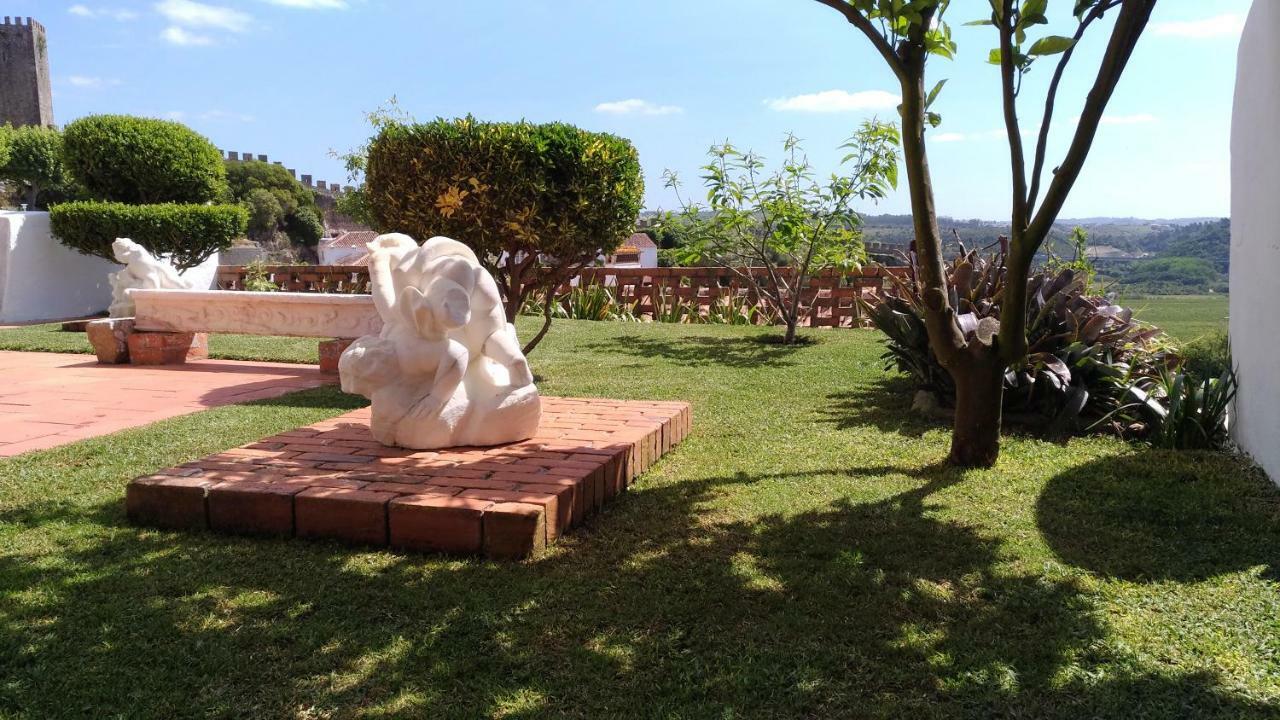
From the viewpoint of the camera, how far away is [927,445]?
15.4 feet

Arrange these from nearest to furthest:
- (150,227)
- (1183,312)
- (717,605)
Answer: (717,605) < (1183,312) < (150,227)

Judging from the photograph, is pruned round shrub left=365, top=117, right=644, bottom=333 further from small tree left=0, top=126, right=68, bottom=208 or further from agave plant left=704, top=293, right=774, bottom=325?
small tree left=0, top=126, right=68, bottom=208

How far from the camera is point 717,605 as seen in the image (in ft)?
8.57

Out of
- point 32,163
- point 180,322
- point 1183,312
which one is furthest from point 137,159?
point 32,163

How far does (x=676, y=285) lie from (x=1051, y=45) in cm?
1001

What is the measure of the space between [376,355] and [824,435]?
2.66 metres

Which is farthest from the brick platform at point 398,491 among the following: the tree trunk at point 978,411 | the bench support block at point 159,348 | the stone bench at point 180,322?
the bench support block at point 159,348

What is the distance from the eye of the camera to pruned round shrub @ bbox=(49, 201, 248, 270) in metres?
11.9

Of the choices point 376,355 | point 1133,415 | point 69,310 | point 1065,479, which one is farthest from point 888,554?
point 69,310

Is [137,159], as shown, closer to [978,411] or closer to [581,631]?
[978,411]

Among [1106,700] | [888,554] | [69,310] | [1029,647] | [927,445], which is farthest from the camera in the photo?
[69,310]

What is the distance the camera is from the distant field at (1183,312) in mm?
6773

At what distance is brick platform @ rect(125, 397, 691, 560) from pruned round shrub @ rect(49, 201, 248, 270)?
391 inches

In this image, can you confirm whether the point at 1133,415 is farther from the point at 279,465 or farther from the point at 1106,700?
the point at 279,465
